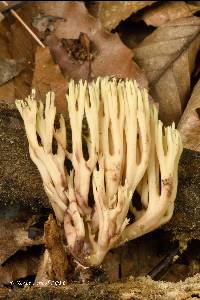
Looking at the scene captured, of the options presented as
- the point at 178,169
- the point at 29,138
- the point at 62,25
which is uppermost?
the point at 62,25

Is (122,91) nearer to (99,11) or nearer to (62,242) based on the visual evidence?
(62,242)

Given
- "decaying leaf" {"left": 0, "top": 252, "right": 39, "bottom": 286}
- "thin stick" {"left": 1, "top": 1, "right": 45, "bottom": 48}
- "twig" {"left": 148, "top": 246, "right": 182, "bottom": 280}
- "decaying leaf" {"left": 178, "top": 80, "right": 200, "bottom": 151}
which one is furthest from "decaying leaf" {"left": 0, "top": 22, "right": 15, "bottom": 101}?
"twig" {"left": 148, "top": 246, "right": 182, "bottom": 280}

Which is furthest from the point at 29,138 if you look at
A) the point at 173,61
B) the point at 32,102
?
the point at 173,61

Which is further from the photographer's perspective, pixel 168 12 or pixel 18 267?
pixel 168 12

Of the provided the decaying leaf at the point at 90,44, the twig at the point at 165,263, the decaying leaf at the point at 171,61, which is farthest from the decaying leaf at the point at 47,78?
the twig at the point at 165,263

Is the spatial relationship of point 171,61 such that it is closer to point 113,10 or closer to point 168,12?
point 168,12

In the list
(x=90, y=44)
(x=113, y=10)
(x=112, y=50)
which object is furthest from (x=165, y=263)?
(x=113, y=10)
